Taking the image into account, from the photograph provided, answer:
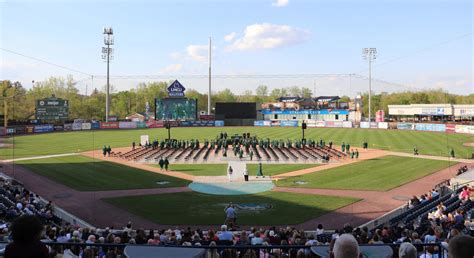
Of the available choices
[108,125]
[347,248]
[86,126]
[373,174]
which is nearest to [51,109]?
[86,126]

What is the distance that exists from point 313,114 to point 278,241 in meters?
105

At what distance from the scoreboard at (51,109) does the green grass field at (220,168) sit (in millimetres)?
44031

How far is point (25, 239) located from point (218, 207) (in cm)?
1971

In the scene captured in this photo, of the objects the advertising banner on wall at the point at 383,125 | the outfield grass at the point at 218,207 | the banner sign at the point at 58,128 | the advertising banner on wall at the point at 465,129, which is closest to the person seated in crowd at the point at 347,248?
the outfield grass at the point at 218,207

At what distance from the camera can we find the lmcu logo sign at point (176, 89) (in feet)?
280

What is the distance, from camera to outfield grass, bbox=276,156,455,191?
2908 cm

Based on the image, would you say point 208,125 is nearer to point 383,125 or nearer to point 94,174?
point 383,125

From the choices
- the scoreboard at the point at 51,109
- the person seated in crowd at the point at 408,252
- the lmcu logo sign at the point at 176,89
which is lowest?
the person seated in crowd at the point at 408,252

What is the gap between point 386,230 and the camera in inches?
553

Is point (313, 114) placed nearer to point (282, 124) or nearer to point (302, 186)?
point (282, 124)

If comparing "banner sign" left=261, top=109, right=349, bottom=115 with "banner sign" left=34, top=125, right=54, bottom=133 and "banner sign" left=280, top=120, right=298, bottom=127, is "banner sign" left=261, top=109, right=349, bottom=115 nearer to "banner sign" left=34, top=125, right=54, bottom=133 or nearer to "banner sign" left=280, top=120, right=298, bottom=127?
"banner sign" left=280, top=120, right=298, bottom=127

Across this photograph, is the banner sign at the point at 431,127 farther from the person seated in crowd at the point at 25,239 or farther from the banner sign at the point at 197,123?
the person seated in crowd at the point at 25,239

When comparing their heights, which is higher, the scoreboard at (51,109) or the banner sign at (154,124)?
the scoreboard at (51,109)

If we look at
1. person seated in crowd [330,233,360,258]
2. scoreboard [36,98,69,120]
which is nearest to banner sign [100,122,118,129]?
scoreboard [36,98,69,120]
